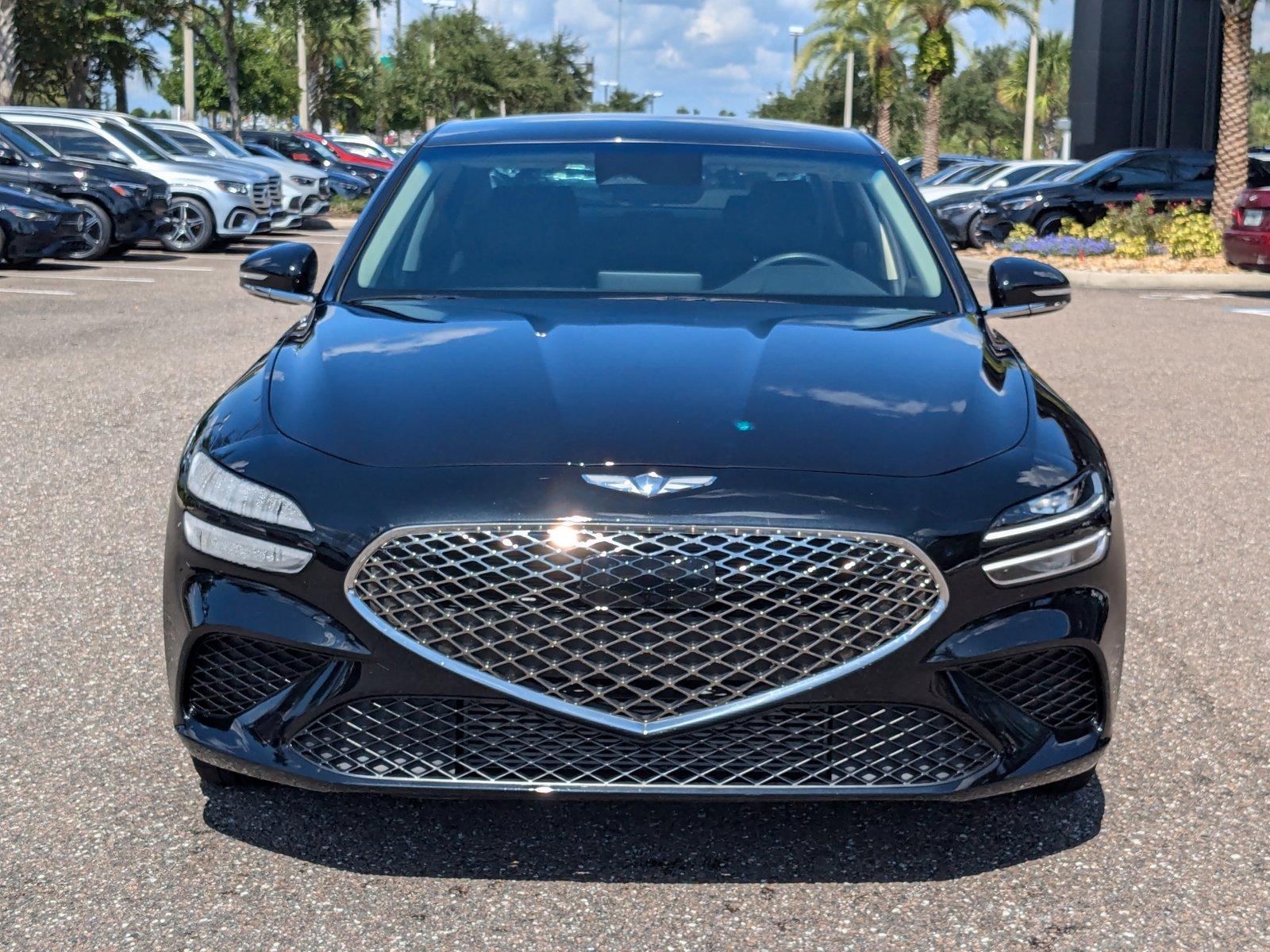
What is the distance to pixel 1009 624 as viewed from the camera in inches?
116

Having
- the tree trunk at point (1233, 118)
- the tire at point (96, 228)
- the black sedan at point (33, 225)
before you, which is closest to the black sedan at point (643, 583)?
the black sedan at point (33, 225)

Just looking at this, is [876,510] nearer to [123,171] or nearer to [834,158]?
[834,158]

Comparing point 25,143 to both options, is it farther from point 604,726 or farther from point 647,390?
point 604,726

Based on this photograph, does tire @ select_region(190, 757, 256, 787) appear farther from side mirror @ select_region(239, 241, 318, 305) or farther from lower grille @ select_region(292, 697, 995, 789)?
side mirror @ select_region(239, 241, 318, 305)

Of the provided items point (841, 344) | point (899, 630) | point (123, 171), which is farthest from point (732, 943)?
point (123, 171)

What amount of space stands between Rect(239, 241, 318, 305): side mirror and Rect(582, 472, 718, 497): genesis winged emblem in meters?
1.78

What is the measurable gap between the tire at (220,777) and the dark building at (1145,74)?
3598 centimetres

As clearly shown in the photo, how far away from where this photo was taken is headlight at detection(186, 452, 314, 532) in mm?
2961

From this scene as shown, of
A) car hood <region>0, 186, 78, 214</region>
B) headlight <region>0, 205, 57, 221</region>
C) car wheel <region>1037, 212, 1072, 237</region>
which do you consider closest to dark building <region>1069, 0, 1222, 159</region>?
car wheel <region>1037, 212, 1072, 237</region>

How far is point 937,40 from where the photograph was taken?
4259 centimetres

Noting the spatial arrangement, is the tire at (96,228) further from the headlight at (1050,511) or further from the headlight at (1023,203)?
the headlight at (1050,511)

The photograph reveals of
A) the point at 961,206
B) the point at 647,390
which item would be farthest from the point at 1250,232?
the point at 647,390

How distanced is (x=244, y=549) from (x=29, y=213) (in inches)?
592

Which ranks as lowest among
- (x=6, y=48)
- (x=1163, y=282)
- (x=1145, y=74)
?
(x=1163, y=282)
